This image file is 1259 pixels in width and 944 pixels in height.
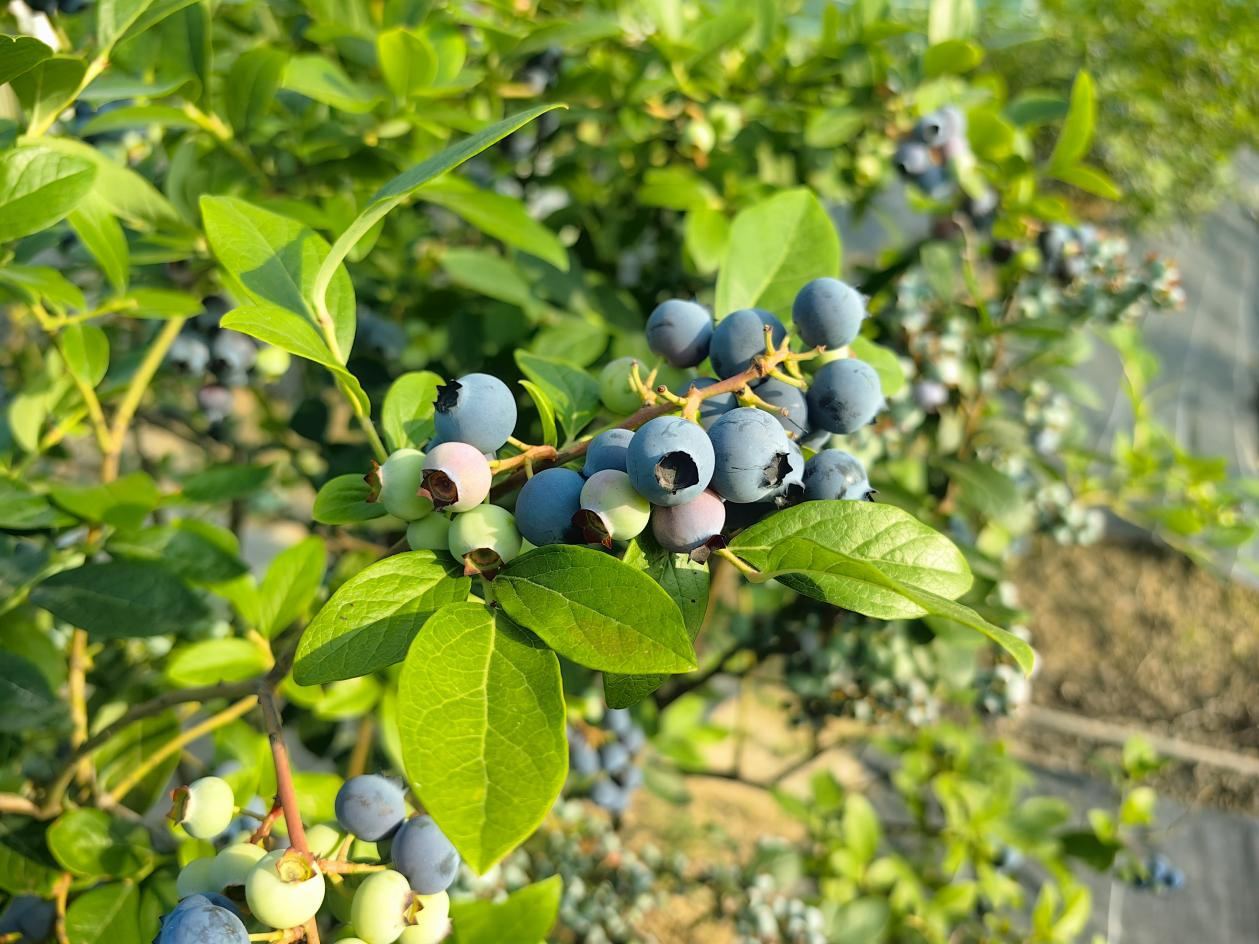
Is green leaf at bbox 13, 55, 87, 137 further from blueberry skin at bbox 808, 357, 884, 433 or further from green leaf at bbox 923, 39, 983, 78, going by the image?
green leaf at bbox 923, 39, 983, 78

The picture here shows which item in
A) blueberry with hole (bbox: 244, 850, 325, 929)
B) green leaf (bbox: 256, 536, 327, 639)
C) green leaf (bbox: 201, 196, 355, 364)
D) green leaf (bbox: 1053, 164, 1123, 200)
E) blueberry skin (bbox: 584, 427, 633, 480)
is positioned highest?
green leaf (bbox: 201, 196, 355, 364)

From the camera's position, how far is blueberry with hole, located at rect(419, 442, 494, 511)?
499 millimetres

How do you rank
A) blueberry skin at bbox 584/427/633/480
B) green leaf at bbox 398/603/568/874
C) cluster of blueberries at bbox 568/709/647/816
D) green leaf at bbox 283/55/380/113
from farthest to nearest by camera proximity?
cluster of blueberries at bbox 568/709/647/816 → green leaf at bbox 283/55/380/113 → blueberry skin at bbox 584/427/633/480 → green leaf at bbox 398/603/568/874

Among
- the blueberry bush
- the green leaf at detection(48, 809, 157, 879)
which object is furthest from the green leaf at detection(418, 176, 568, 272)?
the green leaf at detection(48, 809, 157, 879)

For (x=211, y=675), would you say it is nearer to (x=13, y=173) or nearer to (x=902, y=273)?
(x=13, y=173)

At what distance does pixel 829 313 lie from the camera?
24.1 inches

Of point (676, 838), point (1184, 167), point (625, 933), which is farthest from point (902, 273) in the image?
point (1184, 167)

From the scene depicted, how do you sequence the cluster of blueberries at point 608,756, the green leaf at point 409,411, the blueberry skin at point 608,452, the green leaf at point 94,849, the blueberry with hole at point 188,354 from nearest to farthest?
the blueberry skin at point 608,452 < the green leaf at point 409,411 < the green leaf at point 94,849 < the blueberry with hole at point 188,354 < the cluster of blueberries at point 608,756

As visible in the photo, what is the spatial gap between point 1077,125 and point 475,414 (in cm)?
102

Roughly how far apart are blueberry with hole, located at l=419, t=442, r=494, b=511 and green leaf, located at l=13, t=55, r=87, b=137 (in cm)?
49

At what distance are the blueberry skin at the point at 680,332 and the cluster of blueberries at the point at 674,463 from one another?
4 cm

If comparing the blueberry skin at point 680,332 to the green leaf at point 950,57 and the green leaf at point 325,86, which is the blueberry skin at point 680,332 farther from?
the green leaf at point 950,57

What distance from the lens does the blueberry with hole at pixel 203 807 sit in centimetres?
60

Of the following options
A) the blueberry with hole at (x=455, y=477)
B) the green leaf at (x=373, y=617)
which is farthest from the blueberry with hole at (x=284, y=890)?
the blueberry with hole at (x=455, y=477)
